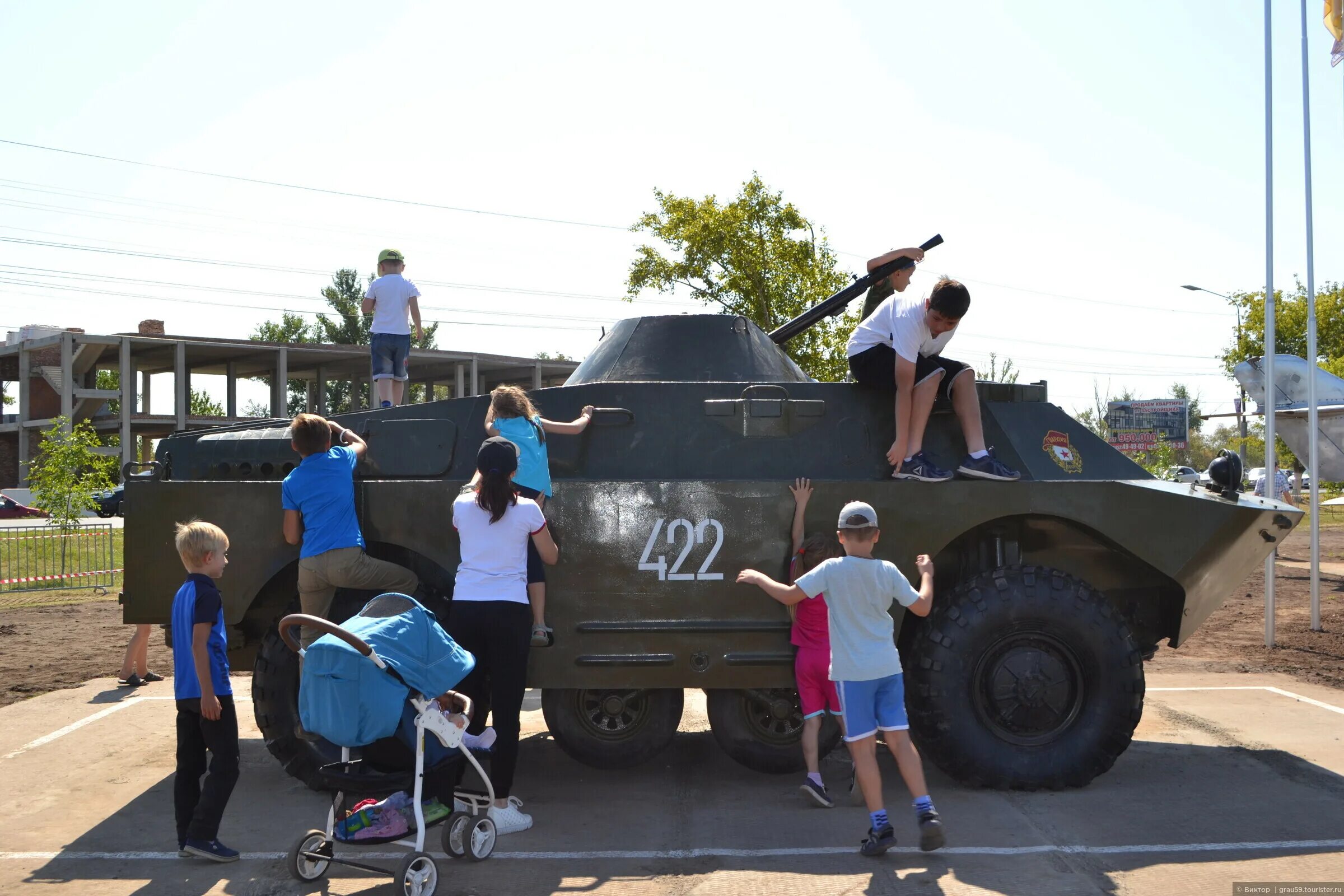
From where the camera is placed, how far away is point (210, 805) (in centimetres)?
514

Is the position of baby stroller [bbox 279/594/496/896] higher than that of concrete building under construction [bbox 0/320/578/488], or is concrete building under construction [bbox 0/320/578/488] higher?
concrete building under construction [bbox 0/320/578/488]

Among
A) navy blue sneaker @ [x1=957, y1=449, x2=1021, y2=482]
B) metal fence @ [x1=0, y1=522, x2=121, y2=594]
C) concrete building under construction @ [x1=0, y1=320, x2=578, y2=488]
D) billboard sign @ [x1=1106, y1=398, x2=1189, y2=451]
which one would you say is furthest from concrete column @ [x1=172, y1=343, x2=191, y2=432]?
billboard sign @ [x1=1106, y1=398, x2=1189, y2=451]

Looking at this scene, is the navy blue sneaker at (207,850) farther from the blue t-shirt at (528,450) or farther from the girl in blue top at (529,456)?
the blue t-shirt at (528,450)

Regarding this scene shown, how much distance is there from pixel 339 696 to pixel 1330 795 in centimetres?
470

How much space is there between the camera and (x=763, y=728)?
21.4 feet

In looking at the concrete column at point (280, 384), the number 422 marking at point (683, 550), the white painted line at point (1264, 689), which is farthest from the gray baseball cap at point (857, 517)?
the concrete column at point (280, 384)

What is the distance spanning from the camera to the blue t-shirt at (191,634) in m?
5.09

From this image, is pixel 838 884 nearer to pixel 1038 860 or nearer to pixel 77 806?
pixel 1038 860

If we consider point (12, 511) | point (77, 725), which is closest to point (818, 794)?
point (77, 725)

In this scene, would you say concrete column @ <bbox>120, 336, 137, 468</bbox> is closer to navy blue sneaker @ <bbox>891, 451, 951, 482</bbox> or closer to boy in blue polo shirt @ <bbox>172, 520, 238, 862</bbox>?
boy in blue polo shirt @ <bbox>172, 520, 238, 862</bbox>

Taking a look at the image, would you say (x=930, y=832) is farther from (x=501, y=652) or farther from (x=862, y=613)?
(x=501, y=652)

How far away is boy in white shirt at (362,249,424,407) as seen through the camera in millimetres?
8219

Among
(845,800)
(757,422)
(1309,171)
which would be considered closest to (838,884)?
(845,800)

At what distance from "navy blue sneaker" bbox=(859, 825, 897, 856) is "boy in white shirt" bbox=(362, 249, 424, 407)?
4.56 metres
